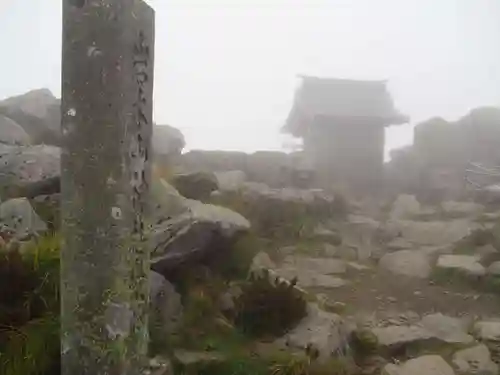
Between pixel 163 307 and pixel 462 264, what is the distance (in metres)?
3.08

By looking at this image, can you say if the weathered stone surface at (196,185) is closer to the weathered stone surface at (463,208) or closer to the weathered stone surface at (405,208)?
the weathered stone surface at (405,208)

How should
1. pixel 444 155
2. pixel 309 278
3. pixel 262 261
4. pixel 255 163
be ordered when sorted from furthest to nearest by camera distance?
pixel 444 155 → pixel 255 163 → pixel 309 278 → pixel 262 261

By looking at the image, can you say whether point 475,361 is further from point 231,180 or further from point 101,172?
point 231,180

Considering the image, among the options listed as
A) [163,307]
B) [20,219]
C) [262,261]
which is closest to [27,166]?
[20,219]

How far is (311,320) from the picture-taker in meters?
2.95

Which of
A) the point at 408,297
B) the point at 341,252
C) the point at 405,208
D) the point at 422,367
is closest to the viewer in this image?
the point at 422,367

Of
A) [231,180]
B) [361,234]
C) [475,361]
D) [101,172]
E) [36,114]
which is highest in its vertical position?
[36,114]

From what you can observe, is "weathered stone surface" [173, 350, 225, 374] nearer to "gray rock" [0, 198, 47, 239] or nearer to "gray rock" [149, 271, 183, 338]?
"gray rock" [149, 271, 183, 338]

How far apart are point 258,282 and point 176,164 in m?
4.03

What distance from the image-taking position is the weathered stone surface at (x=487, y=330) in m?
3.20

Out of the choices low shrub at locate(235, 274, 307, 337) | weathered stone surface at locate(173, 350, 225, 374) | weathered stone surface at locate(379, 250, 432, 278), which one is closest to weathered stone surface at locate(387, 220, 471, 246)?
weathered stone surface at locate(379, 250, 432, 278)

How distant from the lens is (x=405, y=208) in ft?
23.3

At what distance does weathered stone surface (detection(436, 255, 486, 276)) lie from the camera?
4.34 metres

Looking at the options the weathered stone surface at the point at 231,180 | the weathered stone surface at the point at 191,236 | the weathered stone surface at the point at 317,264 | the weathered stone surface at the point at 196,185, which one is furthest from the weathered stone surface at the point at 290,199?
the weathered stone surface at the point at 191,236
